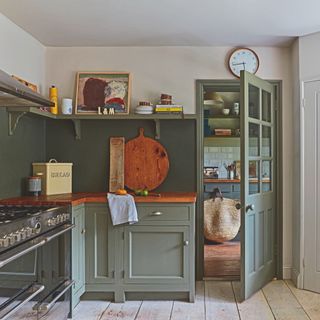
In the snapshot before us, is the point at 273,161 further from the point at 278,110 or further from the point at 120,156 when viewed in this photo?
the point at 120,156

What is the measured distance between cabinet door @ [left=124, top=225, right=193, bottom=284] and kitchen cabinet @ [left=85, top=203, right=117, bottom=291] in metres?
Result: 0.13

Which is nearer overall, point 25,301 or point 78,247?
point 25,301

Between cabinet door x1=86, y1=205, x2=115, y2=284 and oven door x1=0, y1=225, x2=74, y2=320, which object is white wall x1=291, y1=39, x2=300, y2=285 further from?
oven door x1=0, y1=225, x2=74, y2=320

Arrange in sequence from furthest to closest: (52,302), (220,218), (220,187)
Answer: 1. (220,187)
2. (220,218)
3. (52,302)

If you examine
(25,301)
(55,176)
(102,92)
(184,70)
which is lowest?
(25,301)

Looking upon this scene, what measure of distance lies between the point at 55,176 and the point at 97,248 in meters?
0.79

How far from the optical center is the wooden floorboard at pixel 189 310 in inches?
132

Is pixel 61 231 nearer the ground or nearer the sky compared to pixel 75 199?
nearer the ground

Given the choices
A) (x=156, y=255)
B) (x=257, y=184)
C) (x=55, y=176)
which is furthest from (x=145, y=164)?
(x=257, y=184)

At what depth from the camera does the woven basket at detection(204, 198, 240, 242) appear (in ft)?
20.0

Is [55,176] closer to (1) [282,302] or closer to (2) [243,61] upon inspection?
(2) [243,61]

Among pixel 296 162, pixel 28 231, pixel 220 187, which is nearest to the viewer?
pixel 28 231

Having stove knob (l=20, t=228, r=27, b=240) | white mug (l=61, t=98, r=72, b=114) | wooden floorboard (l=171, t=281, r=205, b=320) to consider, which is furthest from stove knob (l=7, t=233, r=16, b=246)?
white mug (l=61, t=98, r=72, b=114)

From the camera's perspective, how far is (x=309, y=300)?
12.1ft
